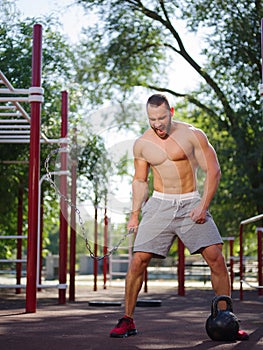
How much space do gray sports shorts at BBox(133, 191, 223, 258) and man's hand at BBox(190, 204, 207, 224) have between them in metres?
0.03

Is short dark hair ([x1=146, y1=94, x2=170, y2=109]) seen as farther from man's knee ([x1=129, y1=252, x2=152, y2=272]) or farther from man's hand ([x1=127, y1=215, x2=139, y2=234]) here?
man's knee ([x1=129, y1=252, x2=152, y2=272])

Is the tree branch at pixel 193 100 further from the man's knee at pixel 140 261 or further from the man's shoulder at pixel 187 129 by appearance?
the man's knee at pixel 140 261

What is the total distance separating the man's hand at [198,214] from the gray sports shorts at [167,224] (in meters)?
0.03

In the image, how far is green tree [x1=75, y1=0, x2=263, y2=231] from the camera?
49.7 ft

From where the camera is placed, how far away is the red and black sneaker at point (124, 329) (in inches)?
169

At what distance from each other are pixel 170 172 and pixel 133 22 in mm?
13924

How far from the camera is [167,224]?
4418 mm

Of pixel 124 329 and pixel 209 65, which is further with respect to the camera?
pixel 209 65

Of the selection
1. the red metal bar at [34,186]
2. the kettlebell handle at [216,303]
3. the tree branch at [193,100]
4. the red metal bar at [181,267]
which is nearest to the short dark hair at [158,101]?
the kettlebell handle at [216,303]

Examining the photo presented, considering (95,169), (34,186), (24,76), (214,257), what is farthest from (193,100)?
(214,257)

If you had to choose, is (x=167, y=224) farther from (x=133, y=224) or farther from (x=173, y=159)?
(x=173, y=159)

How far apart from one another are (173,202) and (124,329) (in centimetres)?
85

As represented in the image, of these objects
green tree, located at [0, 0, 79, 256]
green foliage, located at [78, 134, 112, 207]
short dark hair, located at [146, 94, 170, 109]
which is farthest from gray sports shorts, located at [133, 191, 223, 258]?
green foliage, located at [78, 134, 112, 207]

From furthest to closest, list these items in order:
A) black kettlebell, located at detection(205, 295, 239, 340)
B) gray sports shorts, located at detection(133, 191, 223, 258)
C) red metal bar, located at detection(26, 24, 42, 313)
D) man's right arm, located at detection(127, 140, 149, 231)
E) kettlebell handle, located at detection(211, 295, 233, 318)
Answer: red metal bar, located at detection(26, 24, 42, 313)
man's right arm, located at detection(127, 140, 149, 231)
gray sports shorts, located at detection(133, 191, 223, 258)
kettlebell handle, located at detection(211, 295, 233, 318)
black kettlebell, located at detection(205, 295, 239, 340)
